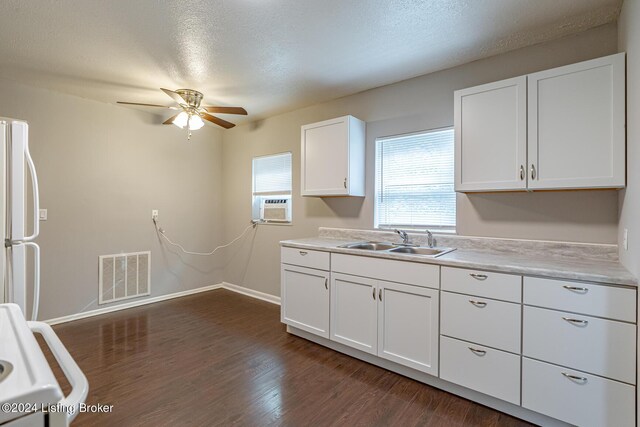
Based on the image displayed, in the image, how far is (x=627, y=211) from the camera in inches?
69.8

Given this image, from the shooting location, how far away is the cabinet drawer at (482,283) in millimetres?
1849

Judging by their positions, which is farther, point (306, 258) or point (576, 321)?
point (306, 258)

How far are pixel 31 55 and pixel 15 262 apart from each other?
6.32 ft

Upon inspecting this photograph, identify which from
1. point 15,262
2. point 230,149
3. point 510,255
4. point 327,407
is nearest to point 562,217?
point 510,255

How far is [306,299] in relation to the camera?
9.53ft

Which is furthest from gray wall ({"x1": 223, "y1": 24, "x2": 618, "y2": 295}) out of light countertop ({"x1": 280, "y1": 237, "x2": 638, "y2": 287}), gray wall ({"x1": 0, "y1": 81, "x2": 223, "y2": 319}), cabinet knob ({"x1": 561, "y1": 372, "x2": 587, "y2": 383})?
cabinet knob ({"x1": 561, "y1": 372, "x2": 587, "y2": 383})

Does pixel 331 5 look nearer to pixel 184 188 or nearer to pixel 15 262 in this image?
pixel 15 262

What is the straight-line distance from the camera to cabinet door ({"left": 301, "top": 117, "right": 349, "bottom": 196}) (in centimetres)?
309

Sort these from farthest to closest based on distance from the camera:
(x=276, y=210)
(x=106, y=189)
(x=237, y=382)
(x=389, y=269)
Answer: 1. (x=276, y=210)
2. (x=106, y=189)
3. (x=389, y=269)
4. (x=237, y=382)

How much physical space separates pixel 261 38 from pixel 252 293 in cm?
327

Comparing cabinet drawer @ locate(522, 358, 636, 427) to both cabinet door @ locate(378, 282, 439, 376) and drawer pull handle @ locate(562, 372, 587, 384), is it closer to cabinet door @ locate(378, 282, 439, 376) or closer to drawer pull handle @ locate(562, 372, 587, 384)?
drawer pull handle @ locate(562, 372, 587, 384)

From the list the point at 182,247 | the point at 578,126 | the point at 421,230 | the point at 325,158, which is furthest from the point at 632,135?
the point at 182,247

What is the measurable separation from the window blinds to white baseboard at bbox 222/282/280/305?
139cm

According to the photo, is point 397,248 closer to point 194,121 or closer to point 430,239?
point 430,239
